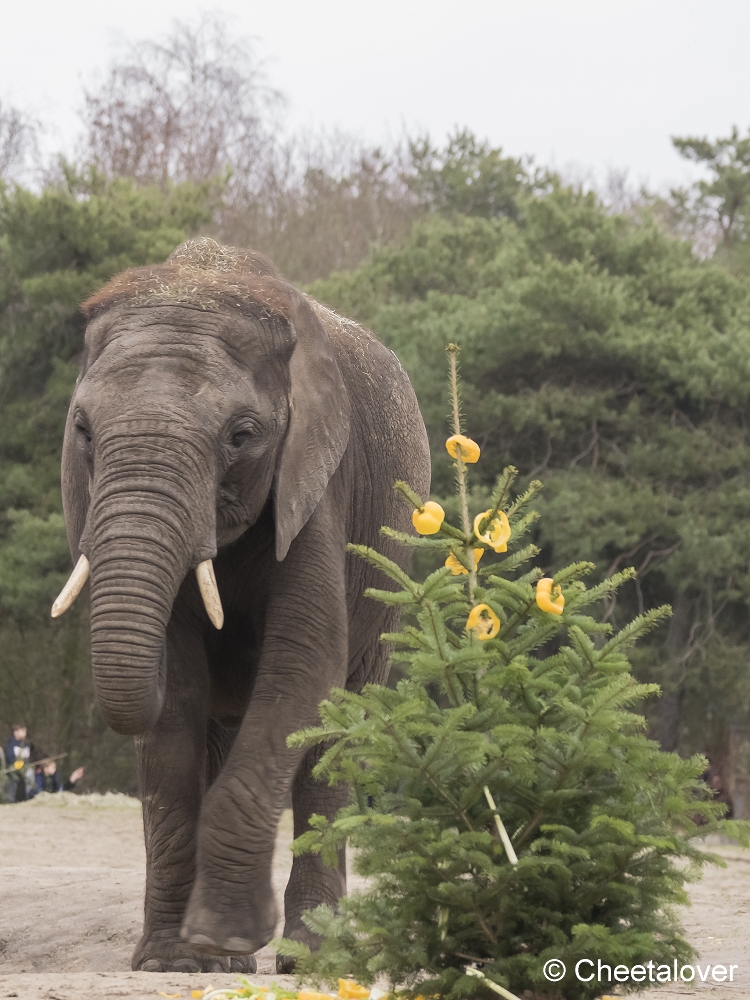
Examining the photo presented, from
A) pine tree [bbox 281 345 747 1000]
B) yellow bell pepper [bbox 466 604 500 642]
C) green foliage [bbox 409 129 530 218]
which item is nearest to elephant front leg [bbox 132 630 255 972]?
pine tree [bbox 281 345 747 1000]

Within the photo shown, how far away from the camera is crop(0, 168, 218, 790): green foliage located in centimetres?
2417

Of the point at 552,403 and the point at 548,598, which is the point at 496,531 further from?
the point at 552,403

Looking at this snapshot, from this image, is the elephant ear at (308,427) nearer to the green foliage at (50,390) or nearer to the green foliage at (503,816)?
the green foliage at (503,816)

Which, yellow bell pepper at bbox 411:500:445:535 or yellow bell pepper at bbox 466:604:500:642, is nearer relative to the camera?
yellow bell pepper at bbox 466:604:500:642

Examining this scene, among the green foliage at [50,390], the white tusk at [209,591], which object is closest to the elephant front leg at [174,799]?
the white tusk at [209,591]

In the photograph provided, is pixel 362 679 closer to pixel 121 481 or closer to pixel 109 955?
pixel 109 955

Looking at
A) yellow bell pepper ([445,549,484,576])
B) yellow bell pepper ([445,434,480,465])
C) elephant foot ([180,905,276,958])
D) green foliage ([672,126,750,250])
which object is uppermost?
green foliage ([672,126,750,250])

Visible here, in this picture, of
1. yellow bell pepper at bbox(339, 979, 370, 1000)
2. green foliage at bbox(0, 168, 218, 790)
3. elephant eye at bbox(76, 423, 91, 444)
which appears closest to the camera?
yellow bell pepper at bbox(339, 979, 370, 1000)

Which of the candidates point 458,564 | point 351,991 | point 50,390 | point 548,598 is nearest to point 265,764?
point 351,991

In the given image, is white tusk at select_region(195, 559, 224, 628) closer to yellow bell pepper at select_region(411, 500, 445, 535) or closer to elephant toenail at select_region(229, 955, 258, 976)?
yellow bell pepper at select_region(411, 500, 445, 535)

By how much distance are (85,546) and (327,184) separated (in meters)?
32.2

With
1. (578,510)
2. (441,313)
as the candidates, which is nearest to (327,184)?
(441,313)

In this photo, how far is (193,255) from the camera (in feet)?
22.7

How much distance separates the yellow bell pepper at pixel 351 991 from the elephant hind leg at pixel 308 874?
6.24ft
